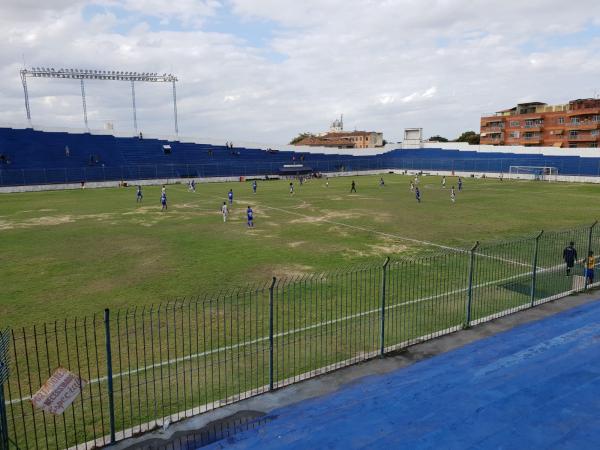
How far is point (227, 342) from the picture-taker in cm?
1104

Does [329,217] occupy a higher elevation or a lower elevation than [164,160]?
lower

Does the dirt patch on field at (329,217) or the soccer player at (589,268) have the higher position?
the soccer player at (589,268)

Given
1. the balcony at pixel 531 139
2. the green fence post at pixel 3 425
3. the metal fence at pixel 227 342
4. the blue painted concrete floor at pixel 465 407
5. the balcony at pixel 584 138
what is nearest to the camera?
the green fence post at pixel 3 425

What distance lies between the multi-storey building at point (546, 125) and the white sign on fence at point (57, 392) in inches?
4087

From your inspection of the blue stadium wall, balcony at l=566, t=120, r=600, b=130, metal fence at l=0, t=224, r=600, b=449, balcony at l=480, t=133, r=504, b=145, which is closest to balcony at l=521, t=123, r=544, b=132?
balcony at l=566, t=120, r=600, b=130

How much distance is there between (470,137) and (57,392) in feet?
487

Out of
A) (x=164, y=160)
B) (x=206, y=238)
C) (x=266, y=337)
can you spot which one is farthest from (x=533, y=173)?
(x=266, y=337)

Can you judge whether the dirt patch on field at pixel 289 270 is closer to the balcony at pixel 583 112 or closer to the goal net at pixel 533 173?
the goal net at pixel 533 173

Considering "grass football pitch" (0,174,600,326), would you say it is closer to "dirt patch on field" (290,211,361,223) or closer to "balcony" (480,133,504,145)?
"dirt patch on field" (290,211,361,223)

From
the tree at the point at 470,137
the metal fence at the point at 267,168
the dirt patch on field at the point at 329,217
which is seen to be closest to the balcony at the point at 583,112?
the metal fence at the point at 267,168

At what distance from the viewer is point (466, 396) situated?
8133 mm

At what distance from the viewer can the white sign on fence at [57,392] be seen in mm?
6480

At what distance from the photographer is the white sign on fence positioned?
6.48m

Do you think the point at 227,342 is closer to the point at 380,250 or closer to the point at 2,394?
the point at 2,394
